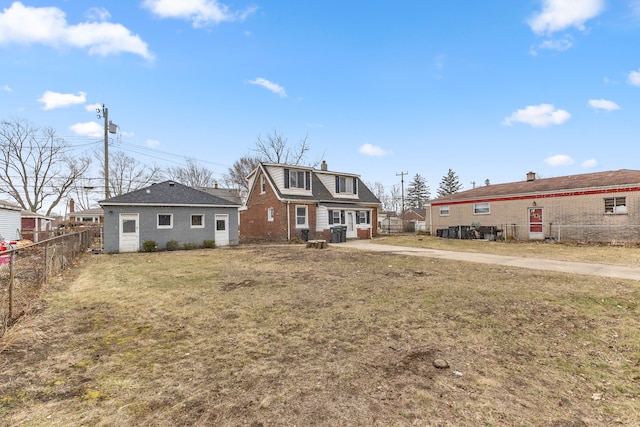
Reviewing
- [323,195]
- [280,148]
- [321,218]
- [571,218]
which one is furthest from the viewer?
[280,148]

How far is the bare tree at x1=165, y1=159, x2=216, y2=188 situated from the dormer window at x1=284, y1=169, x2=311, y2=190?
30.9 metres

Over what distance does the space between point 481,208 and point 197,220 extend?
20.9m

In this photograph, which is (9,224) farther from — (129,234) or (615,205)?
(615,205)

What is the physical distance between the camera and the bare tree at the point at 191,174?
4975 centimetres

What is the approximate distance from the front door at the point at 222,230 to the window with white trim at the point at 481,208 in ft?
61.9

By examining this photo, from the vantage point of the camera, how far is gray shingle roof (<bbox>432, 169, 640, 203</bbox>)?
17.5 m

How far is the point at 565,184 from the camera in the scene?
19641mm

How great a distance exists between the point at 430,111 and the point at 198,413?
74.3 feet

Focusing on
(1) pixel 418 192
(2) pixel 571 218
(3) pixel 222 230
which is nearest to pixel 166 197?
(3) pixel 222 230

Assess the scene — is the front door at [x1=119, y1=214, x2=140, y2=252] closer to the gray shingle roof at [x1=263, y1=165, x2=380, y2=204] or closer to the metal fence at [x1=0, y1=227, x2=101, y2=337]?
the metal fence at [x1=0, y1=227, x2=101, y2=337]

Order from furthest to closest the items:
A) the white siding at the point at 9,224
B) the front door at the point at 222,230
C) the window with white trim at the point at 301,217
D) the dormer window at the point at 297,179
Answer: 1. the dormer window at the point at 297,179
2. the window with white trim at the point at 301,217
3. the front door at the point at 222,230
4. the white siding at the point at 9,224

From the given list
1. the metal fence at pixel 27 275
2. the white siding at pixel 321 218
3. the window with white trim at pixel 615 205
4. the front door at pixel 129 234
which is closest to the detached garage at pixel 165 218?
the front door at pixel 129 234

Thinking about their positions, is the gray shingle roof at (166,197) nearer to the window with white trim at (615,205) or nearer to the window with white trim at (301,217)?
the window with white trim at (301,217)

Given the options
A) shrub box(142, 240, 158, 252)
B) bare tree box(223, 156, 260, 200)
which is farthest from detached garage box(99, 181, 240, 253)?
bare tree box(223, 156, 260, 200)
